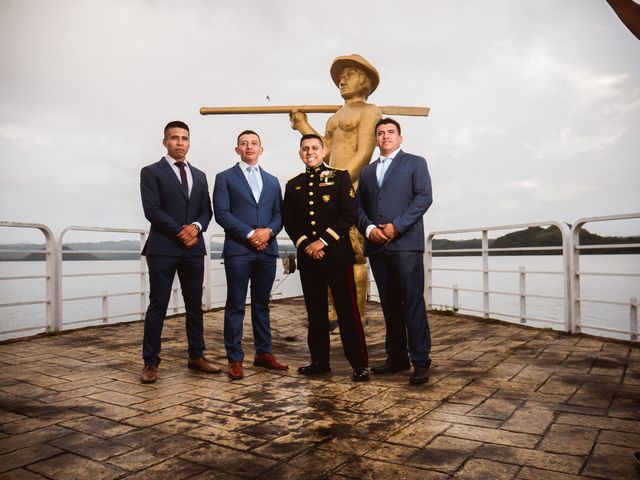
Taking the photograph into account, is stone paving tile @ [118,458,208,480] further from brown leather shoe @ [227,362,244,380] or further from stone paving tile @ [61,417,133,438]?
brown leather shoe @ [227,362,244,380]

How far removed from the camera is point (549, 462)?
5.81ft

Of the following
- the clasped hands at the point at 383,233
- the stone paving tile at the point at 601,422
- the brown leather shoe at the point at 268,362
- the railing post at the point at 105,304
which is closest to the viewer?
the stone paving tile at the point at 601,422

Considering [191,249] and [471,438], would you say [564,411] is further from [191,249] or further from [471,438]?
[191,249]

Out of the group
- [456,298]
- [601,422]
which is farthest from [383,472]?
[456,298]

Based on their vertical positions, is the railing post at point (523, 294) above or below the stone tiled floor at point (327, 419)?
above

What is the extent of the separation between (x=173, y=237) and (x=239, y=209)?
0.48m

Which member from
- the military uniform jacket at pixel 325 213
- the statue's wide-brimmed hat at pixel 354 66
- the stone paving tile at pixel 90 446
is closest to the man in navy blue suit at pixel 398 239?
the military uniform jacket at pixel 325 213

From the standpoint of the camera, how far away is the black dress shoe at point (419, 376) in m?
2.96

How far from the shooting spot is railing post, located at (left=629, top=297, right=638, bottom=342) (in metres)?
4.01

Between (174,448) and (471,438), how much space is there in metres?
1.23

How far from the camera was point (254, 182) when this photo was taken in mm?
3387

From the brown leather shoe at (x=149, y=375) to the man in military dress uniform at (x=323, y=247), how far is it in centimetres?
96

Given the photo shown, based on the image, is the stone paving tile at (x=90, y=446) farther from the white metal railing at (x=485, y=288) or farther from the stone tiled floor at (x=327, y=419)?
the white metal railing at (x=485, y=288)

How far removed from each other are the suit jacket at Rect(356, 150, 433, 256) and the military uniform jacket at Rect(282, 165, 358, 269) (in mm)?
164
